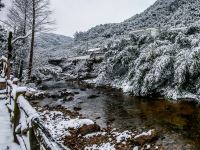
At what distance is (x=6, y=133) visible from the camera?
7.25m

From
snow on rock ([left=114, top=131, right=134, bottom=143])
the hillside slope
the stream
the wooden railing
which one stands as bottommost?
snow on rock ([left=114, top=131, right=134, bottom=143])

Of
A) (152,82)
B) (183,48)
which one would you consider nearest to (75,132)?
(152,82)

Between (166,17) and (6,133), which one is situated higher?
(166,17)

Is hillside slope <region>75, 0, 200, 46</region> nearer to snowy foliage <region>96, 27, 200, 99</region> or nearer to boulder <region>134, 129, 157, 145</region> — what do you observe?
snowy foliage <region>96, 27, 200, 99</region>

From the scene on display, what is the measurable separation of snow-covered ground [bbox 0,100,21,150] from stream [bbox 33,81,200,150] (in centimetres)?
443

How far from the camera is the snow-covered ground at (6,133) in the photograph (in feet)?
20.4

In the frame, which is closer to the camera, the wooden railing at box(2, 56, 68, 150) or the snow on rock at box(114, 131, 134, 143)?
the wooden railing at box(2, 56, 68, 150)

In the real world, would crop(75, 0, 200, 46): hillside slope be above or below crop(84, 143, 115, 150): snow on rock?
above

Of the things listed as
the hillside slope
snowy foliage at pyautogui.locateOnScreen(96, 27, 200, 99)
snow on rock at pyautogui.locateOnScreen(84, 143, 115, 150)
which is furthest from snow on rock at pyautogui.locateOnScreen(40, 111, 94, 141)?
the hillside slope

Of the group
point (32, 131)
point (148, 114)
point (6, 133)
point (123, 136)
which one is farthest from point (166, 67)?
point (32, 131)

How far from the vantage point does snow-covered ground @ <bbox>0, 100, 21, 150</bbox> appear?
6.21m

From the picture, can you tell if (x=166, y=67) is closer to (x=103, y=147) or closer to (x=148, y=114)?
(x=148, y=114)

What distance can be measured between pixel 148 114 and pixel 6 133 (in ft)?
25.8

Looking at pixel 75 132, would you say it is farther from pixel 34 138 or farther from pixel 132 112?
pixel 34 138
